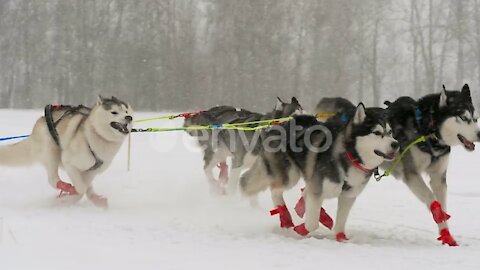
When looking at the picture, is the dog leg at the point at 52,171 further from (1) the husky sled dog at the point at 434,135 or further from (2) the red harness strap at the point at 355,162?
(1) the husky sled dog at the point at 434,135

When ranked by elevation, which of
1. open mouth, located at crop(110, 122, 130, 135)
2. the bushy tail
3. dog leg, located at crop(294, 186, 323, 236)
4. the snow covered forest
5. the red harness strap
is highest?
the snow covered forest

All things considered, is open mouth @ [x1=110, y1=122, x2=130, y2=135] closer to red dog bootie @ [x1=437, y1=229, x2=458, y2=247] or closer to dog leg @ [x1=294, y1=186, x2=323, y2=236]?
dog leg @ [x1=294, y1=186, x2=323, y2=236]

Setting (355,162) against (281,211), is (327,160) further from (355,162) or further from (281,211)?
(281,211)

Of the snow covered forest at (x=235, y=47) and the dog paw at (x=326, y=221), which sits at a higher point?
the snow covered forest at (x=235, y=47)

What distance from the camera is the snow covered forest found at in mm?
24016

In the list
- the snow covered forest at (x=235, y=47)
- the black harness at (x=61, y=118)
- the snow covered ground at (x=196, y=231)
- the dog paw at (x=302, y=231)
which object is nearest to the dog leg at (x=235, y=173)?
the snow covered ground at (x=196, y=231)

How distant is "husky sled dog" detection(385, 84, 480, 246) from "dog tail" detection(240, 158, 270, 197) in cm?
122

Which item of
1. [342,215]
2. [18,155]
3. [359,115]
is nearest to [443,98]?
[359,115]

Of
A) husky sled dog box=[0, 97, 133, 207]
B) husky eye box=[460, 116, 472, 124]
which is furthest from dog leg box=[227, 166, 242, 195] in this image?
husky eye box=[460, 116, 472, 124]

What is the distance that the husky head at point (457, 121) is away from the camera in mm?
4449

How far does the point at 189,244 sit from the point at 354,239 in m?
1.53

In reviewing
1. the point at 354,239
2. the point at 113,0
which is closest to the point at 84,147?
the point at 354,239

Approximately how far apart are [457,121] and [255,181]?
1902 millimetres

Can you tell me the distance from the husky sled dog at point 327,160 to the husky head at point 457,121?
1.65 ft
